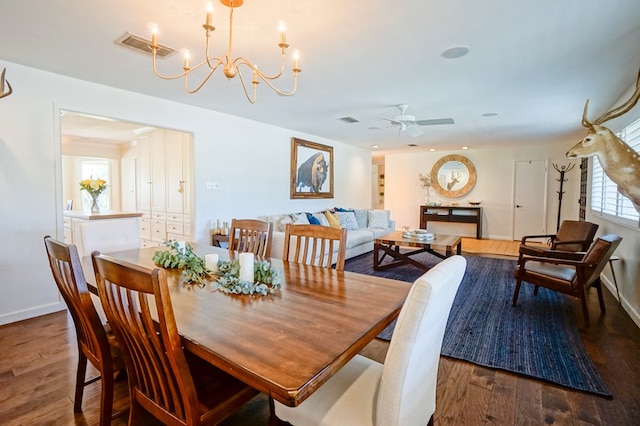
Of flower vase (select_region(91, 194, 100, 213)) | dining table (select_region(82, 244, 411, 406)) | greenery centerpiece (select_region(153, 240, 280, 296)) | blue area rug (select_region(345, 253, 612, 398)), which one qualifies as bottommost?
blue area rug (select_region(345, 253, 612, 398))

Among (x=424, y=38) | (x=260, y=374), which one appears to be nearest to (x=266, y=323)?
(x=260, y=374)

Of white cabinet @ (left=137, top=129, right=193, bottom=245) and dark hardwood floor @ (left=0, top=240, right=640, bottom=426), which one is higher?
white cabinet @ (left=137, top=129, right=193, bottom=245)

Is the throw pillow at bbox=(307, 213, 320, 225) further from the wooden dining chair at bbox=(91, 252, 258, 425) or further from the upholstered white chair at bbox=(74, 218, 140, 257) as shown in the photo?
the wooden dining chair at bbox=(91, 252, 258, 425)

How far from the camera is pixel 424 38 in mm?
2299

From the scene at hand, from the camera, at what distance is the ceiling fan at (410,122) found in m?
4.12

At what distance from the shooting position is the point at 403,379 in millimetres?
1004

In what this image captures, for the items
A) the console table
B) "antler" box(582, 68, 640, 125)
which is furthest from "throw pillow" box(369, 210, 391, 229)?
"antler" box(582, 68, 640, 125)

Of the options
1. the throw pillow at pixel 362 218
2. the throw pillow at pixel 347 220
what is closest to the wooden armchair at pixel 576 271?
the throw pillow at pixel 347 220

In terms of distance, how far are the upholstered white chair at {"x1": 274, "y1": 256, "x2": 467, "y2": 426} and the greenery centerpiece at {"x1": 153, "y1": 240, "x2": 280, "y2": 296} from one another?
52 centimetres

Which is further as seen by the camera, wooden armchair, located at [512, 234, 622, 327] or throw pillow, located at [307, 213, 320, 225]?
throw pillow, located at [307, 213, 320, 225]

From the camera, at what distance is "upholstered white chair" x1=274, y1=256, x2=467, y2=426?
0.97 metres

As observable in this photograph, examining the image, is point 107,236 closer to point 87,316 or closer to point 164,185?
point 87,316

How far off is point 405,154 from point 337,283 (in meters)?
8.02

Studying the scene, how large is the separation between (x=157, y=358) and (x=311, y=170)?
18.1ft
